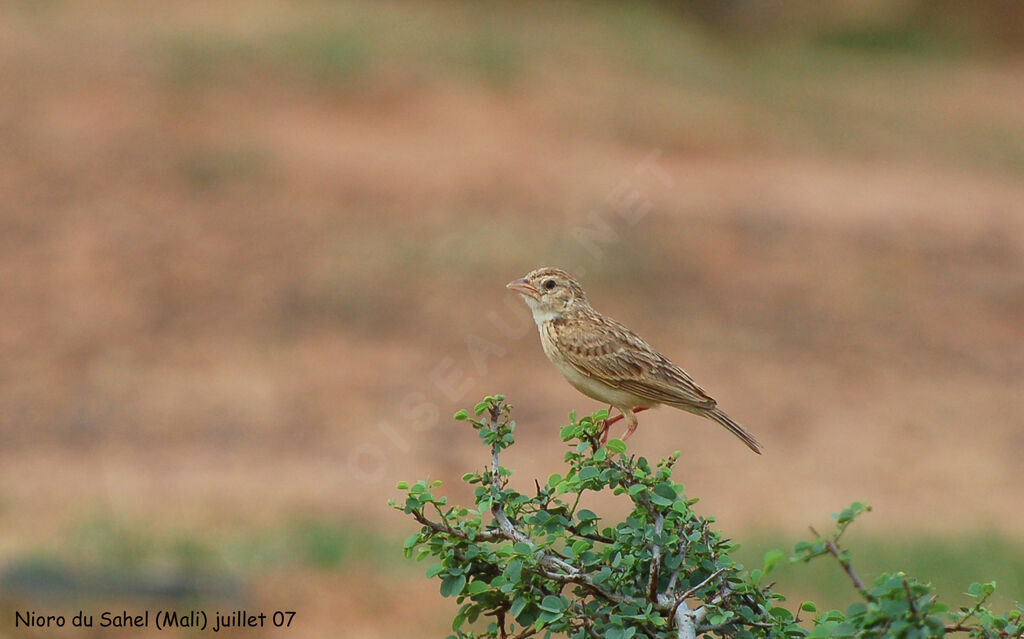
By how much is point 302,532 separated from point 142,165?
9.67m

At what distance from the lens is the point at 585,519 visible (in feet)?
11.8

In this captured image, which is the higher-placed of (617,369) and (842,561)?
(617,369)

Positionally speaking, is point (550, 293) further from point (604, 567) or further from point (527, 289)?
point (604, 567)

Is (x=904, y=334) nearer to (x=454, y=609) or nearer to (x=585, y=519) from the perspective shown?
(x=454, y=609)

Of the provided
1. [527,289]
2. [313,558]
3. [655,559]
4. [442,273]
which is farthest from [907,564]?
[442,273]

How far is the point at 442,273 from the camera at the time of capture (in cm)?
1847

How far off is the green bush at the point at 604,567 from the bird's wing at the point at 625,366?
1.32 m

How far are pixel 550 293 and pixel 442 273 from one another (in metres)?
13.1

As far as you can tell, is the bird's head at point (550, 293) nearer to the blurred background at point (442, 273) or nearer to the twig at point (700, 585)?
the twig at point (700, 585)

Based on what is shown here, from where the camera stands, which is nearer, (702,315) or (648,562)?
(648,562)

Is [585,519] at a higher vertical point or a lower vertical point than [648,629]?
higher

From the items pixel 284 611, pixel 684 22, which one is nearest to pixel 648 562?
pixel 284 611

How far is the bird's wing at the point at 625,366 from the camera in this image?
5.02 metres

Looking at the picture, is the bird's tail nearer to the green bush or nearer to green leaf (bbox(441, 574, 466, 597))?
the green bush
